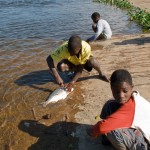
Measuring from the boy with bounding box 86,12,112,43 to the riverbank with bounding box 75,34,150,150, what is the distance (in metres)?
0.25

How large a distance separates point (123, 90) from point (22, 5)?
14.4 meters

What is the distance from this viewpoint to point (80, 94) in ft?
19.3

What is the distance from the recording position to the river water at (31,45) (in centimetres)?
522

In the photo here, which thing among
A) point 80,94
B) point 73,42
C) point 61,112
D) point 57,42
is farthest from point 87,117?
point 57,42

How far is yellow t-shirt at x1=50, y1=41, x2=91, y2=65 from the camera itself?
5895 millimetres

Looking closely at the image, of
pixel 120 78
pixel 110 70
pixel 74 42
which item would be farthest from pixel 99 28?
pixel 120 78

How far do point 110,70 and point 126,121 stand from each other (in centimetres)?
356

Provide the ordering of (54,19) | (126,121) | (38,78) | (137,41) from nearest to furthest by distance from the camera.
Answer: (126,121), (38,78), (137,41), (54,19)

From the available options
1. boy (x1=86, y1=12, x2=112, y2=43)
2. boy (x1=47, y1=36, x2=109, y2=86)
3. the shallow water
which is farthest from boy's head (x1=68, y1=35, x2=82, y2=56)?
the shallow water

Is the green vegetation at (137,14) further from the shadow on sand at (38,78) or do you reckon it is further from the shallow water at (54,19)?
the shadow on sand at (38,78)

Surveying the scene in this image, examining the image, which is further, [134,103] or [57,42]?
[57,42]

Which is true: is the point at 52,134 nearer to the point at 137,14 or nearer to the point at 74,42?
the point at 74,42

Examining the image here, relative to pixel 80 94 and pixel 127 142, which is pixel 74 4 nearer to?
pixel 80 94

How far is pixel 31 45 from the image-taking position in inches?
362
